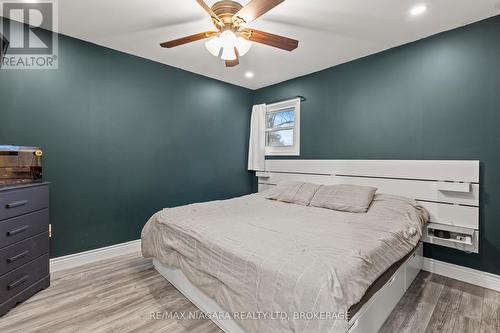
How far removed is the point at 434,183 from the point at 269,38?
2291mm

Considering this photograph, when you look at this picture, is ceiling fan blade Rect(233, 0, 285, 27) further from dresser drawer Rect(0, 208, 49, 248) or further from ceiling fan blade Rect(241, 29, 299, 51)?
dresser drawer Rect(0, 208, 49, 248)

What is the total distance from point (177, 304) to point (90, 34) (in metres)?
2.95

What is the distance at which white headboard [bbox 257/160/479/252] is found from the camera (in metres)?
2.35

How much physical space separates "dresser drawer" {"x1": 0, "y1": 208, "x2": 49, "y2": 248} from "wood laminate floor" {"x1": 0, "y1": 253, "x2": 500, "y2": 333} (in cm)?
56

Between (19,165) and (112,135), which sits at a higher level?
(112,135)

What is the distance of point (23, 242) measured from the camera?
2.04 meters

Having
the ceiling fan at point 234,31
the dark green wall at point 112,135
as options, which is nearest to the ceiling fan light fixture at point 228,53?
the ceiling fan at point 234,31

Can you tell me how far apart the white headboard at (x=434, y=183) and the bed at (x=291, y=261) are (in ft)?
0.62

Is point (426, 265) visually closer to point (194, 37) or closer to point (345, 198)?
point (345, 198)

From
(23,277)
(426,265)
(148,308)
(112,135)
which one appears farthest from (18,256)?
(426,265)

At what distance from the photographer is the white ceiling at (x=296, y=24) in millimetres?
2131

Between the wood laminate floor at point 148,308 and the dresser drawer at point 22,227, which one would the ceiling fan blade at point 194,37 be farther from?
the wood laminate floor at point 148,308

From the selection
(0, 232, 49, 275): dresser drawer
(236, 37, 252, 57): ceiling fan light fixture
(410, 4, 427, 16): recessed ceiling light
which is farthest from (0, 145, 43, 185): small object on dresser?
(410, 4, 427, 16): recessed ceiling light

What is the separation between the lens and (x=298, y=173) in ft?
12.6
